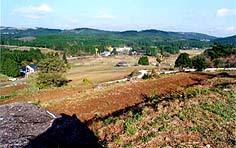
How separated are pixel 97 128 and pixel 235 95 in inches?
216

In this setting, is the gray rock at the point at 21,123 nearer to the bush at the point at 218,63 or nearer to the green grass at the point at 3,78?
the bush at the point at 218,63

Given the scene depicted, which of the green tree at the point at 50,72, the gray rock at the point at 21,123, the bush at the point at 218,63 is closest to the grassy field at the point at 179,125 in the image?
the gray rock at the point at 21,123

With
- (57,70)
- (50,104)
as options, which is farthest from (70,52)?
(50,104)

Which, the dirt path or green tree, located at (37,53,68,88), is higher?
the dirt path

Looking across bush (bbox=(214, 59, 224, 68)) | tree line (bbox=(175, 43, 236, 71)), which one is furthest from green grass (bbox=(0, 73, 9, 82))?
bush (bbox=(214, 59, 224, 68))

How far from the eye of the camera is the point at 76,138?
12484 millimetres

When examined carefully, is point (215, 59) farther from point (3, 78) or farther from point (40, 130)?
point (40, 130)

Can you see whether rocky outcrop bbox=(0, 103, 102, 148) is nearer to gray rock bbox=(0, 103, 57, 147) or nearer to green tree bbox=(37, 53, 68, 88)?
gray rock bbox=(0, 103, 57, 147)

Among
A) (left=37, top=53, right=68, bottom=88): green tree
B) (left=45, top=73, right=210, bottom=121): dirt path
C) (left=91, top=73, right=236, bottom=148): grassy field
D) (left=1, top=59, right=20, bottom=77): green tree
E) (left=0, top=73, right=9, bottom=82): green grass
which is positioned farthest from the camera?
(left=1, top=59, right=20, bottom=77): green tree

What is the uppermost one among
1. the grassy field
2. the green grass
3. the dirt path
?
the grassy field

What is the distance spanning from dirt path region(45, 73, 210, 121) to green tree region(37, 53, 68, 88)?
2292 centimetres

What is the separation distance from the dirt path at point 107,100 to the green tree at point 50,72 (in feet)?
75.2

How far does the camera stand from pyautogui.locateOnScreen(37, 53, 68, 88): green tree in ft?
140

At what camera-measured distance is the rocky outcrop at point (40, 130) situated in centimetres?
1134
